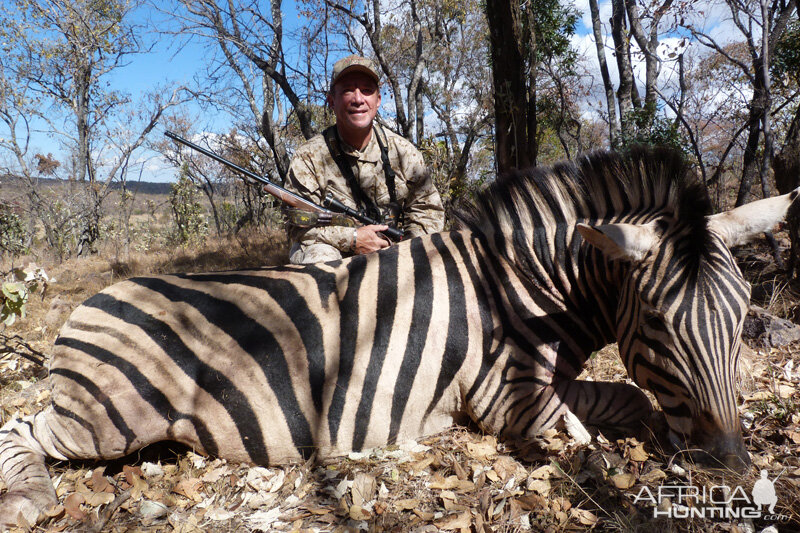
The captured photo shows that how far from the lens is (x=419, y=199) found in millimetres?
4668

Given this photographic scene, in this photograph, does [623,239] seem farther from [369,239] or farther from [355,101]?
[355,101]

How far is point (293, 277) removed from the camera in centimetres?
275

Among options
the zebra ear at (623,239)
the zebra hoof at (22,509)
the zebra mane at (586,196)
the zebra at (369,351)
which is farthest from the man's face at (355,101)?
the zebra hoof at (22,509)

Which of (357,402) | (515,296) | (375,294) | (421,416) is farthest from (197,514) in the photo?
(515,296)

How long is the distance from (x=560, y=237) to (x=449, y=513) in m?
1.52

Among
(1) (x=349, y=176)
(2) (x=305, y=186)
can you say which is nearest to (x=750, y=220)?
(1) (x=349, y=176)

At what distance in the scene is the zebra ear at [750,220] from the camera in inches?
82.7

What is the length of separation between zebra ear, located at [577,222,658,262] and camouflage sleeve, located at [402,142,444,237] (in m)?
2.61

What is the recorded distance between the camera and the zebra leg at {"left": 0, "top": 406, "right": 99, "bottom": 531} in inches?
86.7

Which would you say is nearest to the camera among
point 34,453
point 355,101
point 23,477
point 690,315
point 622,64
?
point 690,315

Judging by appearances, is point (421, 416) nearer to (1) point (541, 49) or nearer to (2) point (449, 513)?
(2) point (449, 513)

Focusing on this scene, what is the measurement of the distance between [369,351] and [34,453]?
1.88m

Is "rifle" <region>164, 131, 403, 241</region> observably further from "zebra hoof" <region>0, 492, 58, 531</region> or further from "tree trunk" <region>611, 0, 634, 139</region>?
"tree trunk" <region>611, 0, 634, 139</region>
